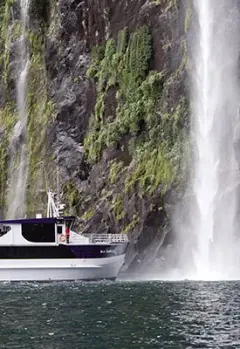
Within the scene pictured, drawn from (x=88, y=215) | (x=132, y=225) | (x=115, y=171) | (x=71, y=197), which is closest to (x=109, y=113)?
(x=115, y=171)

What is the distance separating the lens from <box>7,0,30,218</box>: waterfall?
254 ft

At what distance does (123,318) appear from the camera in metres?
30.1

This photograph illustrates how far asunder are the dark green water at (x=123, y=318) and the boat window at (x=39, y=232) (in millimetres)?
9647

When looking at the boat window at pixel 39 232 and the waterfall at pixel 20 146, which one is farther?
the waterfall at pixel 20 146

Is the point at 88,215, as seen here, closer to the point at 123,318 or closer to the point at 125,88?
the point at 125,88

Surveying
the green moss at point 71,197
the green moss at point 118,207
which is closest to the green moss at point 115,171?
the green moss at point 118,207

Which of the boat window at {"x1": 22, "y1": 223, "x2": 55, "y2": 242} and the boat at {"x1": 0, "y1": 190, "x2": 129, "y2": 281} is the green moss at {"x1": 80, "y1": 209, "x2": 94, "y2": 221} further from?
the boat window at {"x1": 22, "y1": 223, "x2": 55, "y2": 242}

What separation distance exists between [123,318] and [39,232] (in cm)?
2476

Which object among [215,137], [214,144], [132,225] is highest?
[215,137]

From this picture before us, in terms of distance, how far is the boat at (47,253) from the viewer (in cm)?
5375

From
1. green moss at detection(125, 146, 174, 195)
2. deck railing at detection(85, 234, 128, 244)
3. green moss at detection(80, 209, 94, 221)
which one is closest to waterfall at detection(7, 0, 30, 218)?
green moss at detection(80, 209, 94, 221)

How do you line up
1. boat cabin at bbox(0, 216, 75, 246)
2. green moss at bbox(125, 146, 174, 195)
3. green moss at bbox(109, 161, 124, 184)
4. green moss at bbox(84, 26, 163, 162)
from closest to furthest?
1. boat cabin at bbox(0, 216, 75, 246)
2. green moss at bbox(125, 146, 174, 195)
3. green moss at bbox(84, 26, 163, 162)
4. green moss at bbox(109, 161, 124, 184)

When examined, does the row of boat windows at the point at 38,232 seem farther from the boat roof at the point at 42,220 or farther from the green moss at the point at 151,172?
the green moss at the point at 151,172

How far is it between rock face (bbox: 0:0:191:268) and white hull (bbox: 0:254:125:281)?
6958 millimetres
